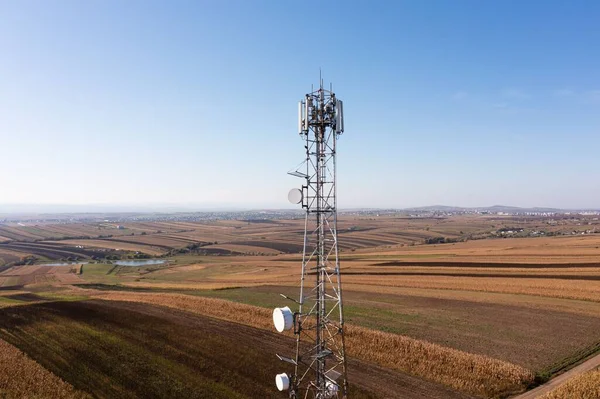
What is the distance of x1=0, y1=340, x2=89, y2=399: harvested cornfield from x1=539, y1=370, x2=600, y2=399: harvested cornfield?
26077mm

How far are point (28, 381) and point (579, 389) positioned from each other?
1261 inches

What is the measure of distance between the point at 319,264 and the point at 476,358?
53.9 ft

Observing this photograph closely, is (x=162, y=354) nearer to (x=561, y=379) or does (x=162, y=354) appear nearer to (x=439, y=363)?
(x=439, y=363)

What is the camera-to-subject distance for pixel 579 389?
21500 mm

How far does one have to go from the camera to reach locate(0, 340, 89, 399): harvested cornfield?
2323cm

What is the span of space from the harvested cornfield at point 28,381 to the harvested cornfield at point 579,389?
26.1 metres

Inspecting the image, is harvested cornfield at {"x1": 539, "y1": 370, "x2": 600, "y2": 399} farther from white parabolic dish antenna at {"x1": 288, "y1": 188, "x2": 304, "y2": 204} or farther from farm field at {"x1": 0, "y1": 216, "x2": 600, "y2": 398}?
white parabolic dish antenna at {"x1": 288, "y1": 188, "x2": 304, "y2": 204}

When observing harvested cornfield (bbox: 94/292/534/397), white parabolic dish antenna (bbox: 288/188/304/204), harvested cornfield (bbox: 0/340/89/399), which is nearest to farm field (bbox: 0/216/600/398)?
harvested cornfield (bbox: 94/292/534/397)

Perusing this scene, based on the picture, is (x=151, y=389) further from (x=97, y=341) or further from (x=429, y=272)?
(x=429, y=272)

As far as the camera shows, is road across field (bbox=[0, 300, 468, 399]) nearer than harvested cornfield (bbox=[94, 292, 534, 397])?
Yes

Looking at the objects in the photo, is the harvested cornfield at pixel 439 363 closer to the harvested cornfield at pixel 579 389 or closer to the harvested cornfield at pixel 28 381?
the harvested cornfield at pixel 579 389

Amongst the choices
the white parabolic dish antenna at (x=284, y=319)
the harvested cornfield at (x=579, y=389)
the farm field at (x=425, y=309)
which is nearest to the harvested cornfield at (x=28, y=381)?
the farm field at (x=425, y=309)

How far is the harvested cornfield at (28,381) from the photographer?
23.2m

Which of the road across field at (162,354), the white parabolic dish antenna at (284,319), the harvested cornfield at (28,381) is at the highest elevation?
the white parabolic dish antenna at (284,319)
